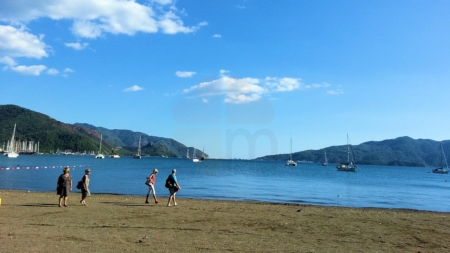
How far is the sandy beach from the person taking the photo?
9961mm

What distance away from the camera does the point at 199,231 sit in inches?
488

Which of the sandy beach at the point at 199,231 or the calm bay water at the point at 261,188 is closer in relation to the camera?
the sandy beach at the point at 199,231

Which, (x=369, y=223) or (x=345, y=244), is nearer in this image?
(x=345, y=244)

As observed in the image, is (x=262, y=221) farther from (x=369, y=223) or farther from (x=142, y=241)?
(x=142, y=241)

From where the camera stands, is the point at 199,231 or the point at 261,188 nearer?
the point at 199,231

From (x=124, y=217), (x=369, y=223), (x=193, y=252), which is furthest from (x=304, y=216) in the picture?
(x=193, y=252)

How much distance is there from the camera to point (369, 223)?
52.1 ft

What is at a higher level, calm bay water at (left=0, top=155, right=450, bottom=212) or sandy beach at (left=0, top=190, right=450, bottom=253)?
sandy beach at (left=0, top=190, right=450, bottom=253)

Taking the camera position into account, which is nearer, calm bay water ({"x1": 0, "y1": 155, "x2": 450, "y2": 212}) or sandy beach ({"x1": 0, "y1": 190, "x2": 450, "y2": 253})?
sandy beach ({"x1": 0, "y1": 190, "x2": 450, "y2": 253})

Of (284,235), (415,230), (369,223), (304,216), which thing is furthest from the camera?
(304,216)

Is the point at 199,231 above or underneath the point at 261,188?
above

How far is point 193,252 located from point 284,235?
396 cm

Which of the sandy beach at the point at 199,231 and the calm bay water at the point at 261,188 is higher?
the sandy beach at the point at 199,231

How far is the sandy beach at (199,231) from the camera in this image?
9961 millimetres
